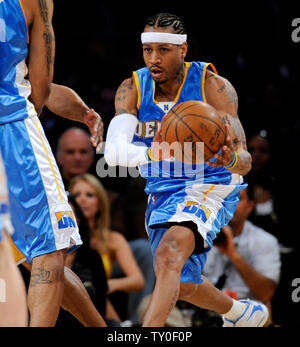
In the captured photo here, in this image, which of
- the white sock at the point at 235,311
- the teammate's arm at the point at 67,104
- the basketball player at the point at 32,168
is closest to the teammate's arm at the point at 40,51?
the basketball player at the point at 32,168

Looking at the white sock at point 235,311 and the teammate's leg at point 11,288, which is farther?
the white sock at point 235,311

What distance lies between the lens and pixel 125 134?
3.75m

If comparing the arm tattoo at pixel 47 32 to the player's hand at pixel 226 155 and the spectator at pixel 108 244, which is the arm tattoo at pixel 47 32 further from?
the spectator at pixel 108 244

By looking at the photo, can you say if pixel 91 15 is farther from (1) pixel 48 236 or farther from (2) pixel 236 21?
(1) pixel 48 236

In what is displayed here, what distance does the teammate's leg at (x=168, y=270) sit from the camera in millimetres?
3336

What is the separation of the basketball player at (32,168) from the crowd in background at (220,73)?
2.40 meters

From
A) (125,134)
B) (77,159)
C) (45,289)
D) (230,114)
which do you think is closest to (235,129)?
(230,114)

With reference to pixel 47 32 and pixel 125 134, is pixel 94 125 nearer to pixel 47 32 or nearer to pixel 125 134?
pixel 125 134

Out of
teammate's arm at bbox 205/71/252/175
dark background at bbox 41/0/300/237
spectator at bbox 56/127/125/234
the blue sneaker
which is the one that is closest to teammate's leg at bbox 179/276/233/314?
the blue sneaker
